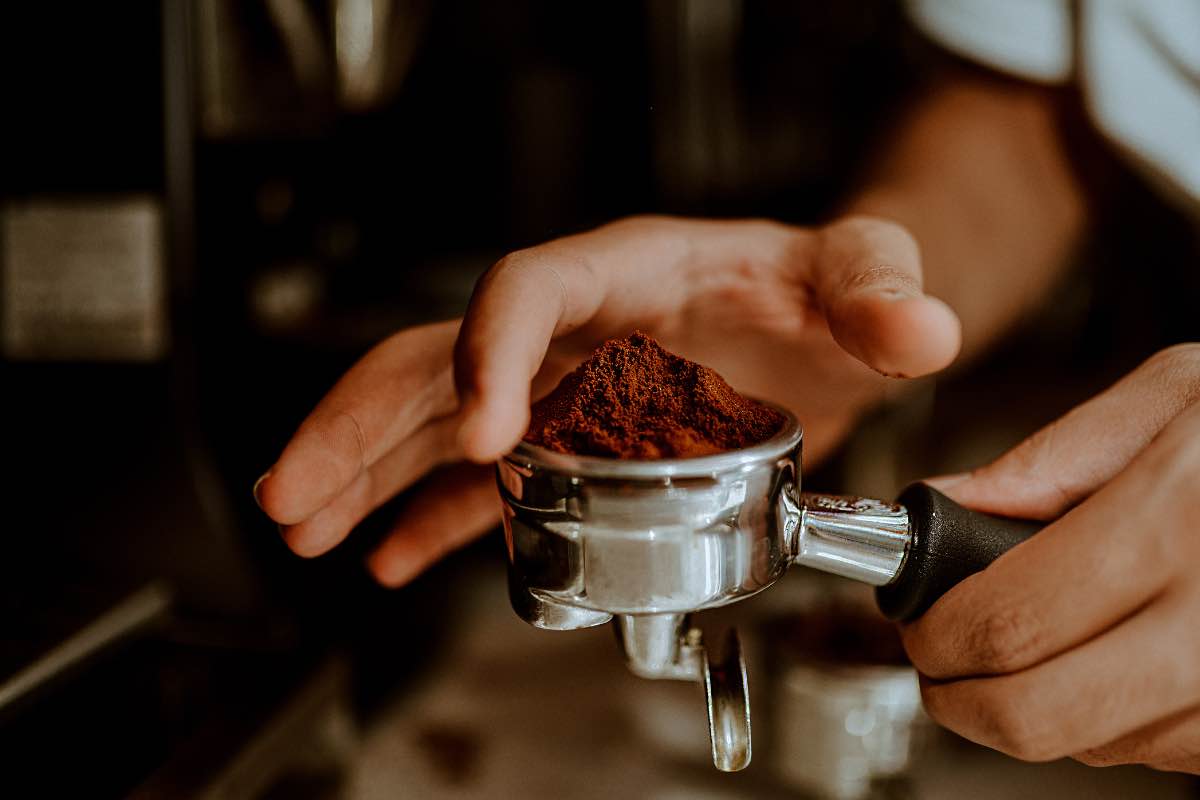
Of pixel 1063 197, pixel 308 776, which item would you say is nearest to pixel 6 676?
pixel 308 776

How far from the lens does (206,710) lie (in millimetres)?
492

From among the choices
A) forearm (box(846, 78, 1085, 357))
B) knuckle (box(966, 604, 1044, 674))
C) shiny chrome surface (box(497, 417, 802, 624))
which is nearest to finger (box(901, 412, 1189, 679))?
knuckle (box(966, 604, 1044, 674))

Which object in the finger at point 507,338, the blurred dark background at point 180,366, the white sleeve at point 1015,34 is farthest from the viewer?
the white sleeve at point 1015,34

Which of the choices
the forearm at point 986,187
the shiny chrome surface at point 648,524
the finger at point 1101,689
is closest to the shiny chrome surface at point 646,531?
the shiny chrome surface at point 648,524

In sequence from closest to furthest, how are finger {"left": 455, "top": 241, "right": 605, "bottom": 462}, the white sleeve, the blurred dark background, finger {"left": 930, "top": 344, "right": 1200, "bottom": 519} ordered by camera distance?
finger {"left": 455, "top": 241, "right": 605, "bottom": 462}, finger {"left": 930, "top": 344, "right": 1200, "bottom": 519}, the blurred dark background, the white sleeve

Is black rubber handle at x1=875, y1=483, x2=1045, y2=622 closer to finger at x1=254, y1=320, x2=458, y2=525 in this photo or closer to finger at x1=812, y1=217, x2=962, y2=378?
finger at x1=812, y1=217, x2=962, y2=378

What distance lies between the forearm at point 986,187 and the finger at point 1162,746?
13.7 inches

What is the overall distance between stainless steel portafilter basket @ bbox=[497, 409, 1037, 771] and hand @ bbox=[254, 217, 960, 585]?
0.09 feet

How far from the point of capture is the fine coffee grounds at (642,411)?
263 mm

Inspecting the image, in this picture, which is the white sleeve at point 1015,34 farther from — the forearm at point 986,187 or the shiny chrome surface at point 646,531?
the shiny chrome surface at point 646,531

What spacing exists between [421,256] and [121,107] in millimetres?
545

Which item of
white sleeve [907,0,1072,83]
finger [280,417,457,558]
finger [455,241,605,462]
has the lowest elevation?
finger [280,417,457,558]

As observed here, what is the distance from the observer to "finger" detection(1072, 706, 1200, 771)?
1.10 feet

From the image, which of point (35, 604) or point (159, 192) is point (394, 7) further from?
point (35, 604)
